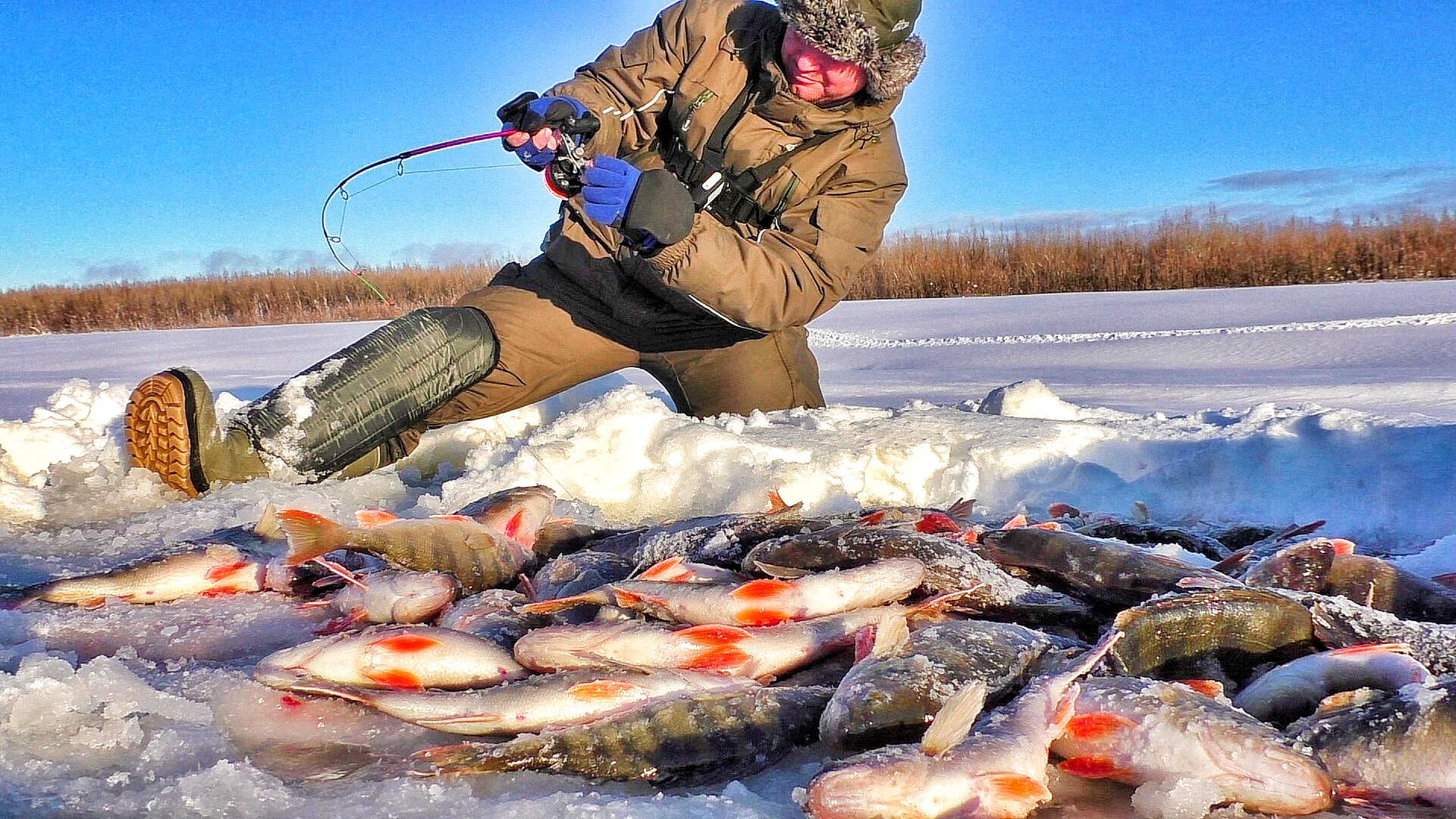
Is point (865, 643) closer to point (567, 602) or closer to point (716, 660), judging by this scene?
point (716, 660)

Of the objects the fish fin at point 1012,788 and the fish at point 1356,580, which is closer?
the fish fin at point 1012,788

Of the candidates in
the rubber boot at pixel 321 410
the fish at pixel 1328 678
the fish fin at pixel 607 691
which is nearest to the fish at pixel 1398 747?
the fish at pixel 1328 678

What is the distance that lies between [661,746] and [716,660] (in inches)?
10.2

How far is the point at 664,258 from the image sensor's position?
3.77 meters

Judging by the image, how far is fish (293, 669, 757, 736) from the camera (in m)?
1.90

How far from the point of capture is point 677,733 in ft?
6.04

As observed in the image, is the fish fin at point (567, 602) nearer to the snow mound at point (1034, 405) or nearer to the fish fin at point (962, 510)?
the fish fin at point (962, 510)

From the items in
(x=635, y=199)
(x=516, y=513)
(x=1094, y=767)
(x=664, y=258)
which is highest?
(x=635, y=199)

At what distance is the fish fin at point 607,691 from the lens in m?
1.90

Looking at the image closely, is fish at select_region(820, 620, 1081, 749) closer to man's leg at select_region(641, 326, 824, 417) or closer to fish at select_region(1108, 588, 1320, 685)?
fish at select_region(1108, 588, 1320, 685)

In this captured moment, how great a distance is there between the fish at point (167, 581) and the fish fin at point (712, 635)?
1.50m

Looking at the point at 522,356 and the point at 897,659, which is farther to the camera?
the point at 522,356

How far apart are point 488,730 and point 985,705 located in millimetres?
948

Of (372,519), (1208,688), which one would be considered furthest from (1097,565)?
(372,519)
